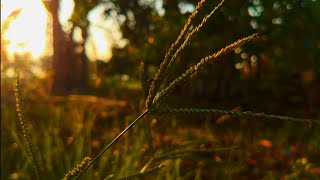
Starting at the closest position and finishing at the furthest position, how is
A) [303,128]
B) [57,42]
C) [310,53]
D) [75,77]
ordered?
1. [310,53]
2. [303,128]
3. [57,42]
4. [75,77]

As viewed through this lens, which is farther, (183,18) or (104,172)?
(183,18)

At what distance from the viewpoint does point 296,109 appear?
4418 millimetres

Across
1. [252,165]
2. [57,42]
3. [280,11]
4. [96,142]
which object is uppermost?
[57,42]

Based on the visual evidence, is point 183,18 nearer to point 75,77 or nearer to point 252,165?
point 252,165

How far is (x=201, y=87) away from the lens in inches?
191

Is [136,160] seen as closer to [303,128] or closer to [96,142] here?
[96,142]

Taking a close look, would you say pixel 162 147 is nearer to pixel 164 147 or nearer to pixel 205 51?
pixel 164 147

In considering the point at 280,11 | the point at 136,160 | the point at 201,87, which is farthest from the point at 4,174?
the point at 201,87

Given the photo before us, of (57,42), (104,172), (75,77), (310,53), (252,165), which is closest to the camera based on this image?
(104,172)

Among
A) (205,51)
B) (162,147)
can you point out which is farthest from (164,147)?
(205,51)

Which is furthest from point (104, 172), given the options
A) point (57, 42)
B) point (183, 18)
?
point (57, 42)

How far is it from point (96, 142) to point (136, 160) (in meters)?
1.27

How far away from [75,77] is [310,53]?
7387mm

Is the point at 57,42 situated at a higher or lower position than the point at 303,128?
higher
